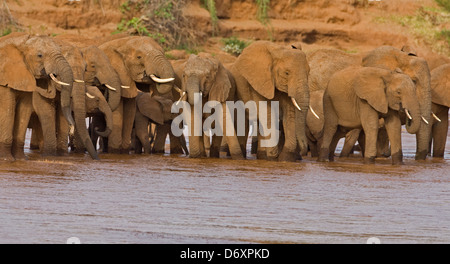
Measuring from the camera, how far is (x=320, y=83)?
20.5 m

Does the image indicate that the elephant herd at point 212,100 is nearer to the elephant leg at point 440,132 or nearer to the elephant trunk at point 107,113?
the elephant trunk at point 107,113

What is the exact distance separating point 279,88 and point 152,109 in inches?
92.7

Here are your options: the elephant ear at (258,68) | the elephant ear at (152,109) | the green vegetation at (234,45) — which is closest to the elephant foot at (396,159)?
the elephant ear at (258,68)

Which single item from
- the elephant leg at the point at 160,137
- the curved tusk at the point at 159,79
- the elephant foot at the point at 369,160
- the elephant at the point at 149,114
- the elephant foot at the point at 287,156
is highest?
the curved tusk at the point at 159,79

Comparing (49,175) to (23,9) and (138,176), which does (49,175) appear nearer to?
(138,176)

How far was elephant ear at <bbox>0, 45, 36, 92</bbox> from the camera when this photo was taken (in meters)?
14.5

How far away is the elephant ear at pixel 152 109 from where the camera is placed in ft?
59.1

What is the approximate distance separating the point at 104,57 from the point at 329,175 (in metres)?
4.03

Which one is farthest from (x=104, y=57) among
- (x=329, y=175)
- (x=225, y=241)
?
(x=225, y=241)

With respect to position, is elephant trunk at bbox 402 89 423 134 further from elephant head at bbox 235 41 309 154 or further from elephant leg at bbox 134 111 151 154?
elephant leg at bbox 134 111 151 154

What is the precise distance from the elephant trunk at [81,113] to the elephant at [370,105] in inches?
138

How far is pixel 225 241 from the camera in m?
9.71

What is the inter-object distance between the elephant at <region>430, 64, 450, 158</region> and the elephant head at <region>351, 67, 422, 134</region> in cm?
198

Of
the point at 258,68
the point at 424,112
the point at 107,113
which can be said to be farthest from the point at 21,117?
the point at 424,112
